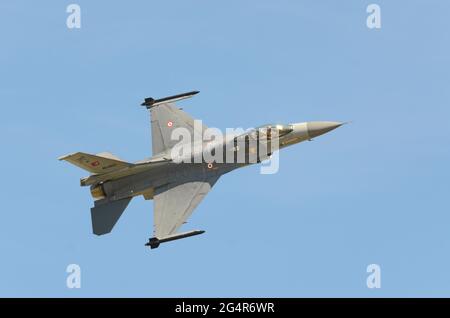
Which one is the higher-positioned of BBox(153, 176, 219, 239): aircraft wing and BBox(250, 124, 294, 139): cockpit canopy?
BBox(250, 124, 294, 139): cockpit canopy

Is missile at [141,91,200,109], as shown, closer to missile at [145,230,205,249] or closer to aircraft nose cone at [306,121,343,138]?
aircraft nose cone at [306,121,343,138]

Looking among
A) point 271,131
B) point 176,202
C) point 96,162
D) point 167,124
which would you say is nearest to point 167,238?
point 176,202

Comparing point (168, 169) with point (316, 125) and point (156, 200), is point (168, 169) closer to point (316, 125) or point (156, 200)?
point (156, 200)

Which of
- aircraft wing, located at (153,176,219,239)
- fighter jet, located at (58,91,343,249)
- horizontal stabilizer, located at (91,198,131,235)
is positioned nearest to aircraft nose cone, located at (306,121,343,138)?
fighter jet, located at (58,91,343,249)

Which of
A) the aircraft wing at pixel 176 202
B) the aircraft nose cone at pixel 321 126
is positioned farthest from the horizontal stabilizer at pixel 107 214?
the aircraft nose cone at pixel 321 126

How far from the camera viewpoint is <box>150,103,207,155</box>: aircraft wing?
192 feet

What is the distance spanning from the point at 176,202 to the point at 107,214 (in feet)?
10.9

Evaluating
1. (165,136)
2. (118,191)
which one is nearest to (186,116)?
(165,136)

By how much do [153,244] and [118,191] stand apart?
12.2 feet

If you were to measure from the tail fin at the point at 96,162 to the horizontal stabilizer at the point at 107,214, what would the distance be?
1.70 meters

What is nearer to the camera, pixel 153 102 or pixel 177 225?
pixel 177 225

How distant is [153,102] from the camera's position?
60.5 m

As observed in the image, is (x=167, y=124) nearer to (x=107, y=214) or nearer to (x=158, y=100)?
(x=158, y=100)

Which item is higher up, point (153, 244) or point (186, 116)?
point (186, 116)
